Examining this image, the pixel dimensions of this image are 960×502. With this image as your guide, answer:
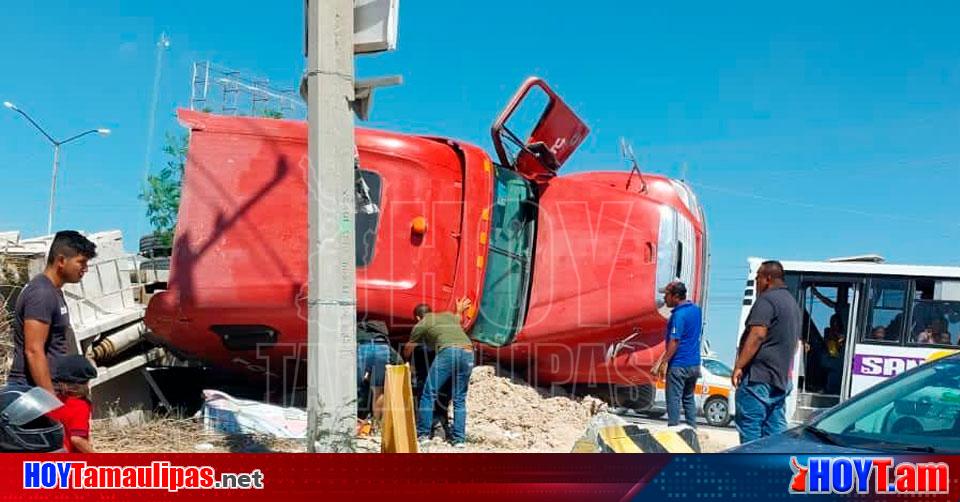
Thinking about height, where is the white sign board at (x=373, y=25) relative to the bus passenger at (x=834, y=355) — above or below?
above

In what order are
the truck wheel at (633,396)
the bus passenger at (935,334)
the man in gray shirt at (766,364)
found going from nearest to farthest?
the man in gray shirt at (766,364)
the truck wheel at (633,396)
the bus passenger at (935,334)

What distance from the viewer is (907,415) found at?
3.61 metres

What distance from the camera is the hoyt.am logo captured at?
9.12ft

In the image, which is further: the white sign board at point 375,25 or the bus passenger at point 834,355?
the bus passenger at point 834,355

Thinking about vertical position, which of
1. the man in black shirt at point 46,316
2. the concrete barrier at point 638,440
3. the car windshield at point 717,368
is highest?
the man in black shirt at point 46,316

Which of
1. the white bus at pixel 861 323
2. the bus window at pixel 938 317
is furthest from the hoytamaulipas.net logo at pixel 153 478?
the bus window at pixel 938 317

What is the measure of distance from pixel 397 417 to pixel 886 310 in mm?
7771

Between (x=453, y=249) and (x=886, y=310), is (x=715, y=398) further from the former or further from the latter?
(x=453, y=249)

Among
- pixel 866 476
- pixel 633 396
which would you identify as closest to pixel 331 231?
pixel 866 476

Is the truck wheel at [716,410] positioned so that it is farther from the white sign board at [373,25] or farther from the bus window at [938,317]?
the white sign board at [373,25]

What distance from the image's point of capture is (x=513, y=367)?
791 centimetres

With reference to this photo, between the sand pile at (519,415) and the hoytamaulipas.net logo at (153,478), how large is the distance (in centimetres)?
407

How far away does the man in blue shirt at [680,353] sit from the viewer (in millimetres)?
7367

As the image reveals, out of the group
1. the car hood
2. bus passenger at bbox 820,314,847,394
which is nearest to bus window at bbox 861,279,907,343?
bus passenger at bbox 820,314,847,394
